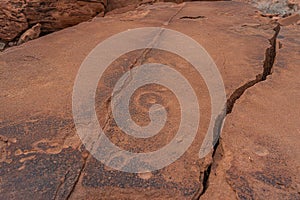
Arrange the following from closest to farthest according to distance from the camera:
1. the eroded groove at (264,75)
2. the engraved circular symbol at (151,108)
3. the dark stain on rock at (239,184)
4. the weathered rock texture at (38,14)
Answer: the dark stain on rock at (239,184) → the engraved circular symbol at (151,108) → the eroded groove at (264,75) → the weathered rock texture at (38,14)

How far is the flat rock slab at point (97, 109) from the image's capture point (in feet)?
3.00

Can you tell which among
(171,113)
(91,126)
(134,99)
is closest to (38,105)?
(91,126)

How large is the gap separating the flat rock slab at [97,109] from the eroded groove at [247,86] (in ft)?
0.05

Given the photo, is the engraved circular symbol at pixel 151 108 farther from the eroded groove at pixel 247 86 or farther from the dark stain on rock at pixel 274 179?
the dark stain on rock at pixel 274 179

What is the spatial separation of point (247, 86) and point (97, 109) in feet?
2.27

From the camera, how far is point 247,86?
142 cm

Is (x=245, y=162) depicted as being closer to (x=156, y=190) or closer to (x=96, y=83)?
(x=156, y=190)

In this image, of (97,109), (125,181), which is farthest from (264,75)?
(125,181)

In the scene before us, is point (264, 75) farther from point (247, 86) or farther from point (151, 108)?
point (151, 108)

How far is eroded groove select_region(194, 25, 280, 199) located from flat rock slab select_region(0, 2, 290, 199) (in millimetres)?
17

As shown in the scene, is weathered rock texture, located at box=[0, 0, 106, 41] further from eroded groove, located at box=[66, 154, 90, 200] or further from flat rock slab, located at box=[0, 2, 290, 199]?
eroded groove, located at box=[66, 154, 90, 200]

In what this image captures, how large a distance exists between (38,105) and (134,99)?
0.39m

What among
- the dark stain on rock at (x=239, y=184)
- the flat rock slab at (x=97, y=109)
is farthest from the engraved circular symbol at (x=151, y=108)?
the dark stain on rock at (x=239, y=184)

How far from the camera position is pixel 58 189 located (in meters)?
0.89
